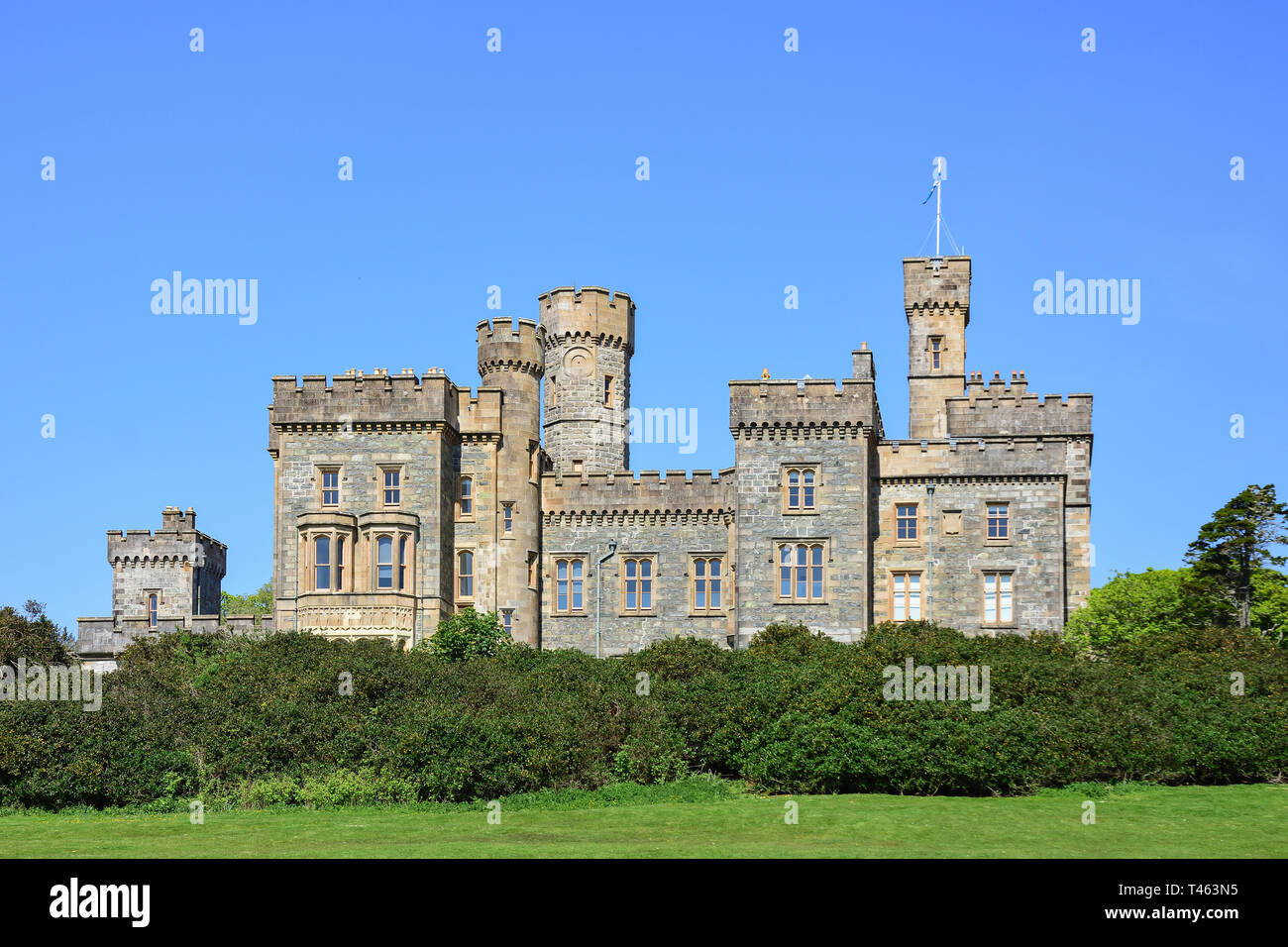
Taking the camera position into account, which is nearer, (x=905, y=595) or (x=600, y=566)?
(x=905, y=595)

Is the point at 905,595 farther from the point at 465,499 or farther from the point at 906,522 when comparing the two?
the point at 465,499

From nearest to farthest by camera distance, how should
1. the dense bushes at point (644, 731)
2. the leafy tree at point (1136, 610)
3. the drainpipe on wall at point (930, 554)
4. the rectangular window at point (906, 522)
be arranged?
1. the dense bushes at point (644, 731)
2. the leafy tree at point (1136, 610)
3. the drainpipe on wall at point (930, 554)
4. the rectangular window at point (906, 522)

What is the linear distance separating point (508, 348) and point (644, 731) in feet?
88.2

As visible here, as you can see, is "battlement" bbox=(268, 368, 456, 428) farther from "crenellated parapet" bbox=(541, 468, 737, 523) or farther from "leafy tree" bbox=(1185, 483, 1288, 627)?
"leafy tree" bbox=(1185, 483, 1288, 627)

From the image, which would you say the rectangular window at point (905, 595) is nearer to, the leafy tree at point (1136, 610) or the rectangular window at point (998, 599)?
the rectangular window at point (998, 599)

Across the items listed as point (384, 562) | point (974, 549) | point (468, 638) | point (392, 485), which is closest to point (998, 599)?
point (974, 549)

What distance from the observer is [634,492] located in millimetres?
56812

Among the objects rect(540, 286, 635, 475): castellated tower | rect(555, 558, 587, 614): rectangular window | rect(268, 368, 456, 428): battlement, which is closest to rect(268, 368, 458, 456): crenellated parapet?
rect(268, 368, 456, 428): battlement

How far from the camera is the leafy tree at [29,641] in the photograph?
49.7 metres

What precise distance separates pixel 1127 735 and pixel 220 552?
53.7 meters

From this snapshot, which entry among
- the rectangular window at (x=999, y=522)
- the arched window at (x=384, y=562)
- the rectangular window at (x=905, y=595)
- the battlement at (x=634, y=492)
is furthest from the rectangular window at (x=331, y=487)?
the rectangular window at (x=999, y=522)

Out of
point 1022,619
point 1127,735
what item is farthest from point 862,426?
point 1127,735

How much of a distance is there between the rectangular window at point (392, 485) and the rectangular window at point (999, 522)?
1953cm

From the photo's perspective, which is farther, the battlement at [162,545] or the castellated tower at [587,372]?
the battlement at [162,545]
